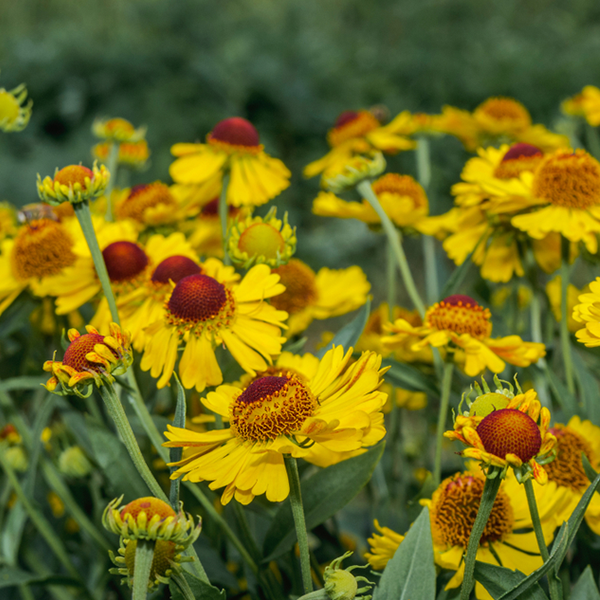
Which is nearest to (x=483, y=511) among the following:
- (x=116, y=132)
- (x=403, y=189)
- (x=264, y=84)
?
(x=403, y=189)

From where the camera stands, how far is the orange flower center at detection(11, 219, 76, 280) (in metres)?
0.92

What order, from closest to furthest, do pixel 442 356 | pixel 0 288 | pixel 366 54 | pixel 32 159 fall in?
pixel 442 356 < pixel 0 288 < pixel 32 159 < pixel 366 54

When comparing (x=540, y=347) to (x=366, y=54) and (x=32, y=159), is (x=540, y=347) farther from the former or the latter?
(x=366, y=54)

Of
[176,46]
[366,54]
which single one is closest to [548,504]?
[176,46]

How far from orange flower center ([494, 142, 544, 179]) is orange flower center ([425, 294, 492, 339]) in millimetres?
271

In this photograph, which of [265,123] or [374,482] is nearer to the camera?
[374,482]

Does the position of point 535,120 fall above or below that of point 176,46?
below

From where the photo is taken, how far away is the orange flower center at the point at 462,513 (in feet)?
2.08

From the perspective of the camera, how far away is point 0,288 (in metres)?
0.91

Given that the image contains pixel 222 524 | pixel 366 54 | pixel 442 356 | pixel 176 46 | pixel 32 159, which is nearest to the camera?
pixel 222 524

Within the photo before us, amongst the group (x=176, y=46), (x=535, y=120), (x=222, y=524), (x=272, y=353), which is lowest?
(x=535, y=120)

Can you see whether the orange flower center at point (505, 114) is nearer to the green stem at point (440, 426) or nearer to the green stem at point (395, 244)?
the green stem at point (395, 244)

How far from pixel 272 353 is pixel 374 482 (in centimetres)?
44

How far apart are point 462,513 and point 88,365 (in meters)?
0.38
